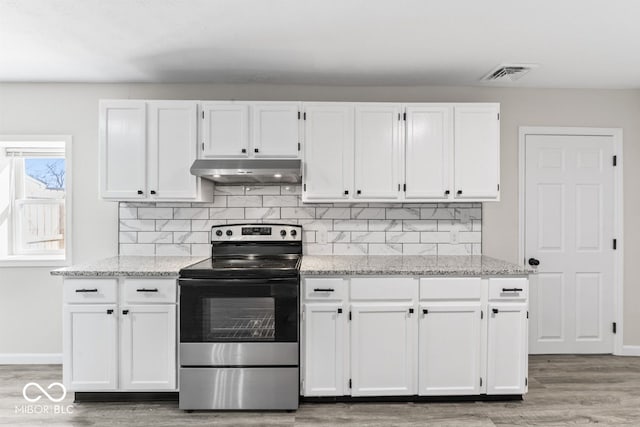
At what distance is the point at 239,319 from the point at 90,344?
3.37 ft

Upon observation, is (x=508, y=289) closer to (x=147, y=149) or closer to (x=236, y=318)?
(x=236, y=318)

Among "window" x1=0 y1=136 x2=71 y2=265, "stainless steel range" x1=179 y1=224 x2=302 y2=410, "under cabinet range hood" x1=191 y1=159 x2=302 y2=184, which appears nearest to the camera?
"stainless steel range" x1=179 y1=224 x2=302 y2=410

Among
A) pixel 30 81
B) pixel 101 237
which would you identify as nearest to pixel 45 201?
pixel 101 237

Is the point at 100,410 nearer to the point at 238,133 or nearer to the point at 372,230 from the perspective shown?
the point at 238,133

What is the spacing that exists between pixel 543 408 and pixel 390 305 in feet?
4.11

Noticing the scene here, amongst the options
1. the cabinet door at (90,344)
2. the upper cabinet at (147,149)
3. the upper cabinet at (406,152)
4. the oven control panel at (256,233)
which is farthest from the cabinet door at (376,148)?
the cabinet door at (90,344)

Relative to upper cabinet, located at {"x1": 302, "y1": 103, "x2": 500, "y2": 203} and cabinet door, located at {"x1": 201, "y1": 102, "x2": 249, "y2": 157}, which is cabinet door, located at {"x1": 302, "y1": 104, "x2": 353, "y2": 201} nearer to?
upper cabinet, located at {"x1": 302, "y1": 103, "x2": 500, "y2": 203}

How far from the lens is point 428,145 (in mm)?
3107

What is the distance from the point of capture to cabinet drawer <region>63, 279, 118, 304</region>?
2.65m

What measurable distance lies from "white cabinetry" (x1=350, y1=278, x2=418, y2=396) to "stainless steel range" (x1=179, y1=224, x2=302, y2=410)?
1.37 feet

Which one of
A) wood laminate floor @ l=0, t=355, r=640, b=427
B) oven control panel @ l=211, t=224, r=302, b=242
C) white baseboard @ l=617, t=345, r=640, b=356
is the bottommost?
wood laminate floor @ l=0, t=355, r=640, b=427

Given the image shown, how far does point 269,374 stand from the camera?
262 centimetres

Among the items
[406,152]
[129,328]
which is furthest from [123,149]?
[406,152]

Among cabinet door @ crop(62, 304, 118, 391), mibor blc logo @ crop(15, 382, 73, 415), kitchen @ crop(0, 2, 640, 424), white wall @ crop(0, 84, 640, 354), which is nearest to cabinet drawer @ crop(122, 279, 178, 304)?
cabinet door @ crop(62, 304, 118, 391)
